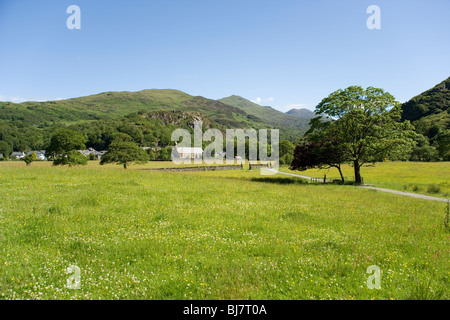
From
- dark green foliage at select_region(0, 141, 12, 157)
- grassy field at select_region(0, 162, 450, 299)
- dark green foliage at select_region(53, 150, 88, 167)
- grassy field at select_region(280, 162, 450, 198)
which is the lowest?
grassy field at select_region(280, 162, 450, 198)

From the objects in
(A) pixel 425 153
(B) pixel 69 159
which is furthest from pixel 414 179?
(B) pixel 69 159

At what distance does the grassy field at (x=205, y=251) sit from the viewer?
17.3ft

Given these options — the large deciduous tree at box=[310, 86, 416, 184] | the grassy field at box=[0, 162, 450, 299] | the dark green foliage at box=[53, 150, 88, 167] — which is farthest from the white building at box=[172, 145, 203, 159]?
the grassy field at box=[0, 162, 450, 299]

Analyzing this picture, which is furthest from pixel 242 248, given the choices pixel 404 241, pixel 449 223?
pixel 449 223

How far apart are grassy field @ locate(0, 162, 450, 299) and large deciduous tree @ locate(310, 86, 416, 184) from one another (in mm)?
24907

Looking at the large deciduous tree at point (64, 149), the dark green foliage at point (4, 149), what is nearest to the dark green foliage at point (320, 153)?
the large deciduous tree at point (64, 149)

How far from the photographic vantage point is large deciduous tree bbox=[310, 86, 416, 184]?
34031mm

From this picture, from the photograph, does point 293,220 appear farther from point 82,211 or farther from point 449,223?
point 82,211

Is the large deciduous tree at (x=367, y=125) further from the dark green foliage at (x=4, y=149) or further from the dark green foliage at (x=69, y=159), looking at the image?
the dark green foliage at (x=4, y=149)

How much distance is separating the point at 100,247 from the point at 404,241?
A: 10.5 m

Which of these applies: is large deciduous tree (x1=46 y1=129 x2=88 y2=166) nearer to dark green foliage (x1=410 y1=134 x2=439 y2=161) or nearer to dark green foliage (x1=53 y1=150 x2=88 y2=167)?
dark green foliage (x1=53 y1=150 x2=88 y2=167)

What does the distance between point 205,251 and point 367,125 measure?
36.6 metres
